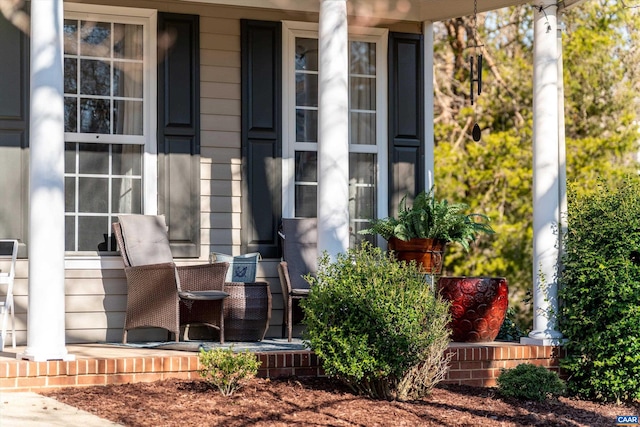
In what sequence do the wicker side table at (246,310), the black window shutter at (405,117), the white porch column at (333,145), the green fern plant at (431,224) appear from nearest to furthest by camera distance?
the white porch column at (333,145), the wicker side table at (246,310), the green fern plant at (431,224), the black window shutter at (405,117)

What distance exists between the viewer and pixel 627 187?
684 cm

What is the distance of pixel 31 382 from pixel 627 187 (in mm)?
4202

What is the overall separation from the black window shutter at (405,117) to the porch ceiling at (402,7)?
0.18 m

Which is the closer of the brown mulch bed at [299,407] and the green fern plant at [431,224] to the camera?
the brown mulch bed at [299,407]

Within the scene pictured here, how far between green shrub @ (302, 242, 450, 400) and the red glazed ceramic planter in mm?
1429

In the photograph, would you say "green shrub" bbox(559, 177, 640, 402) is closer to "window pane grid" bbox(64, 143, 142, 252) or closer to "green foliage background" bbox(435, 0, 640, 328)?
"window pane grid" bbox(64, 143, 142, 252)

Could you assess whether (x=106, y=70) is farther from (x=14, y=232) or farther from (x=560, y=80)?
(x=560, y=80)

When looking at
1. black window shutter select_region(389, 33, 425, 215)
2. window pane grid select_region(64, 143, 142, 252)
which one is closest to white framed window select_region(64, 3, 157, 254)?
window pane grid select_region(64, 143, 142, 252)

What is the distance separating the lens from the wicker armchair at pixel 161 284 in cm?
668

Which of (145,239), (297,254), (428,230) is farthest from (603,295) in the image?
(145,239)

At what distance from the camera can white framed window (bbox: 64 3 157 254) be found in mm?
7289

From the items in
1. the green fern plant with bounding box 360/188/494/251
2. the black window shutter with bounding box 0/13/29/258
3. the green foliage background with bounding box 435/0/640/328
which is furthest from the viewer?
the green foliage background with bounding box 435/0/640/328

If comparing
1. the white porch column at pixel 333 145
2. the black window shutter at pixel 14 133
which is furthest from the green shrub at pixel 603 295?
the black window shutter at pixel 14 133

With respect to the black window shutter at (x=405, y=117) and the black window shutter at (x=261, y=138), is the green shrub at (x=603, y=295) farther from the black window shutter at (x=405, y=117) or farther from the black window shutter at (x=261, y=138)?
the black window shutter at (x=261, y=138)
